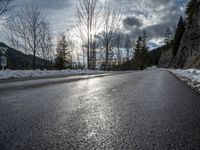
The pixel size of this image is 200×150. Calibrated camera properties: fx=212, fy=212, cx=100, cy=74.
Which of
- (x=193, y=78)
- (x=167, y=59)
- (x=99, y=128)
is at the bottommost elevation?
(x=99, y=128)

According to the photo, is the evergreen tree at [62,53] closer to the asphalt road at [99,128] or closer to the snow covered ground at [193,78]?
the snow covered ground at [193,78]

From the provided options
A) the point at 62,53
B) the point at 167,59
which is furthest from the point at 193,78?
the point at 167,59

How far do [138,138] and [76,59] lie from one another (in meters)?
62.4

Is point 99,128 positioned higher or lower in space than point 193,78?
lower

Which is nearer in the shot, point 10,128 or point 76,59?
point 10,128

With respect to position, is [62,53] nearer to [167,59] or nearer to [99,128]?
[99,128]

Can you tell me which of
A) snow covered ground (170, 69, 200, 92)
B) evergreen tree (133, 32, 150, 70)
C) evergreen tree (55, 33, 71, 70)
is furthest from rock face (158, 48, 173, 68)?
snow covered ground (170, 69, 200, 92)

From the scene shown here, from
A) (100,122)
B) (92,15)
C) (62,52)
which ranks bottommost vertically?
(100,122)

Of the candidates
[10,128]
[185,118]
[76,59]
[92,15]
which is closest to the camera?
[10,128]

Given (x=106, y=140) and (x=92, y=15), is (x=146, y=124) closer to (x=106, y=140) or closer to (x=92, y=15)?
(x=106, y=140)

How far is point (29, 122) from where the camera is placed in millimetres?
3195

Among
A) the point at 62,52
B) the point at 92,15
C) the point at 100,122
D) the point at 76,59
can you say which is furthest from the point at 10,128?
the point at 76,59

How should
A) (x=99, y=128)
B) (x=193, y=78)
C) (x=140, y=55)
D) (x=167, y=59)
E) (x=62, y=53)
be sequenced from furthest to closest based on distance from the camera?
1. (x=167, y=59)
2. (x=140, y=55)
3. (x=62, y=53)
4. (x=193, y=78)
5. (x=99, y=128)

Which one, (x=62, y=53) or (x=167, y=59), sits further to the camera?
(x=167, y=59)
